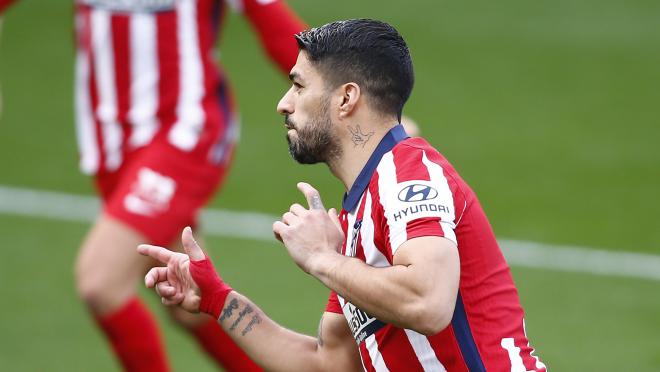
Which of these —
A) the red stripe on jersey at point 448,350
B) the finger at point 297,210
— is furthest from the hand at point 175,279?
the red stripe on jersey at point 448,350

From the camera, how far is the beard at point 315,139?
4.62m

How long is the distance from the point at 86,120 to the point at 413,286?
11.2 ft

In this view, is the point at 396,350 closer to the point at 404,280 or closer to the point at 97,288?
the point at 404,280

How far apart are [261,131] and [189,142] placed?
441 centimetres

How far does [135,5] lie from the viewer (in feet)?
22.5

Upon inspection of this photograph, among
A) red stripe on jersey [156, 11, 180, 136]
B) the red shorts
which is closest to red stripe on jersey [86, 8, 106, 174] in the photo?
the red shorts

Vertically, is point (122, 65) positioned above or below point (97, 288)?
above

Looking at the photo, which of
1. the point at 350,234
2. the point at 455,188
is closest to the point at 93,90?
the point at 350,234

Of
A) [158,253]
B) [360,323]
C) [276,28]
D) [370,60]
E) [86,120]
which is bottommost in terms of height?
[360,323]

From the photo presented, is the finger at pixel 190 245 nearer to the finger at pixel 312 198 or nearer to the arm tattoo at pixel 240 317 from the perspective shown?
the arm tattoo at pixel 240 317

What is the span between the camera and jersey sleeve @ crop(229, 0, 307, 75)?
6.69 metres

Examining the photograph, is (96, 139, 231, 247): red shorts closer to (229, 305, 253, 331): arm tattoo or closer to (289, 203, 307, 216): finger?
(229, 305, 253, 331): arm tattoo

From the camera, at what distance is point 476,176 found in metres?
10.4

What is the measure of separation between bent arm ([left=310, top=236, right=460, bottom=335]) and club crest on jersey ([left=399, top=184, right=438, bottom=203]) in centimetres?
17
